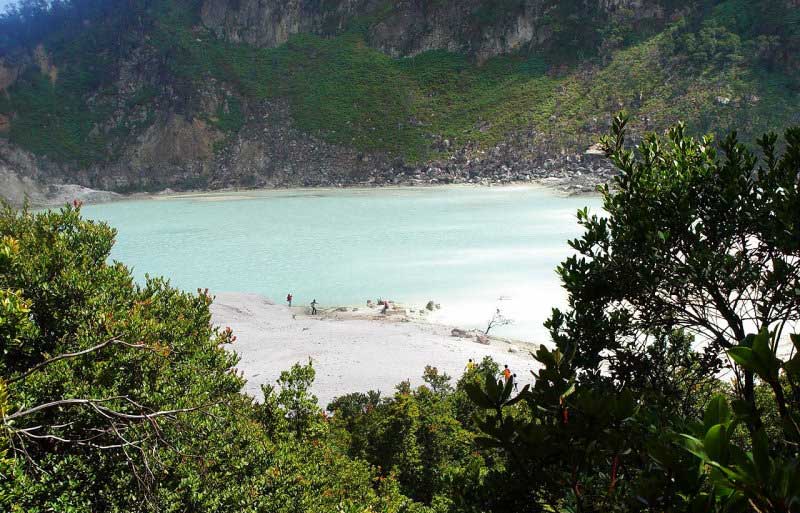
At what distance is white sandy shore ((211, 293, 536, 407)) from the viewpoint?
20.0 m

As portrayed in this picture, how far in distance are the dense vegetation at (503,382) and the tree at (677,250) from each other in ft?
0.06

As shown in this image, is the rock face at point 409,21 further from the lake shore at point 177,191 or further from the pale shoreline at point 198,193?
the pale shoreline at point 198,193

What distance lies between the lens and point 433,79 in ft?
342

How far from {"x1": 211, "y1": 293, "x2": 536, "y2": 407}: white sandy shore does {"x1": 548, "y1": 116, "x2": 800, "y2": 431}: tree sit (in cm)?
1314

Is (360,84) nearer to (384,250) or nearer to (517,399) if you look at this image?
(384,250)

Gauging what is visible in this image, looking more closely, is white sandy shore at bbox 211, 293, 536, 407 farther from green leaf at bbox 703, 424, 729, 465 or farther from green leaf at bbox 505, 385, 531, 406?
green leaf at bbox 703, 424, 729, 465

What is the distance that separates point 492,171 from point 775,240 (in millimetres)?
79067

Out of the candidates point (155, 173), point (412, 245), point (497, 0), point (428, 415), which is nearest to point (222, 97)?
point (155, 173)

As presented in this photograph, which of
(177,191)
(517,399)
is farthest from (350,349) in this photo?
(177,191)

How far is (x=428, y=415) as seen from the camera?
9469 mm

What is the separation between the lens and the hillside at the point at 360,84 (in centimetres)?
7712

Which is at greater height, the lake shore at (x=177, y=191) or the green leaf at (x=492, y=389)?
the lake shore at (x=177, y=191)

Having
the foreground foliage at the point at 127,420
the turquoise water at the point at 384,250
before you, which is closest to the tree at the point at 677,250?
the foreground foliage at the point at 127,420

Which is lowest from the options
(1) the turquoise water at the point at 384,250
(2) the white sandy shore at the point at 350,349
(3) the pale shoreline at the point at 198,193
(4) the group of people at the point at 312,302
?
(2) the white sandy shore at the point at 350,349
